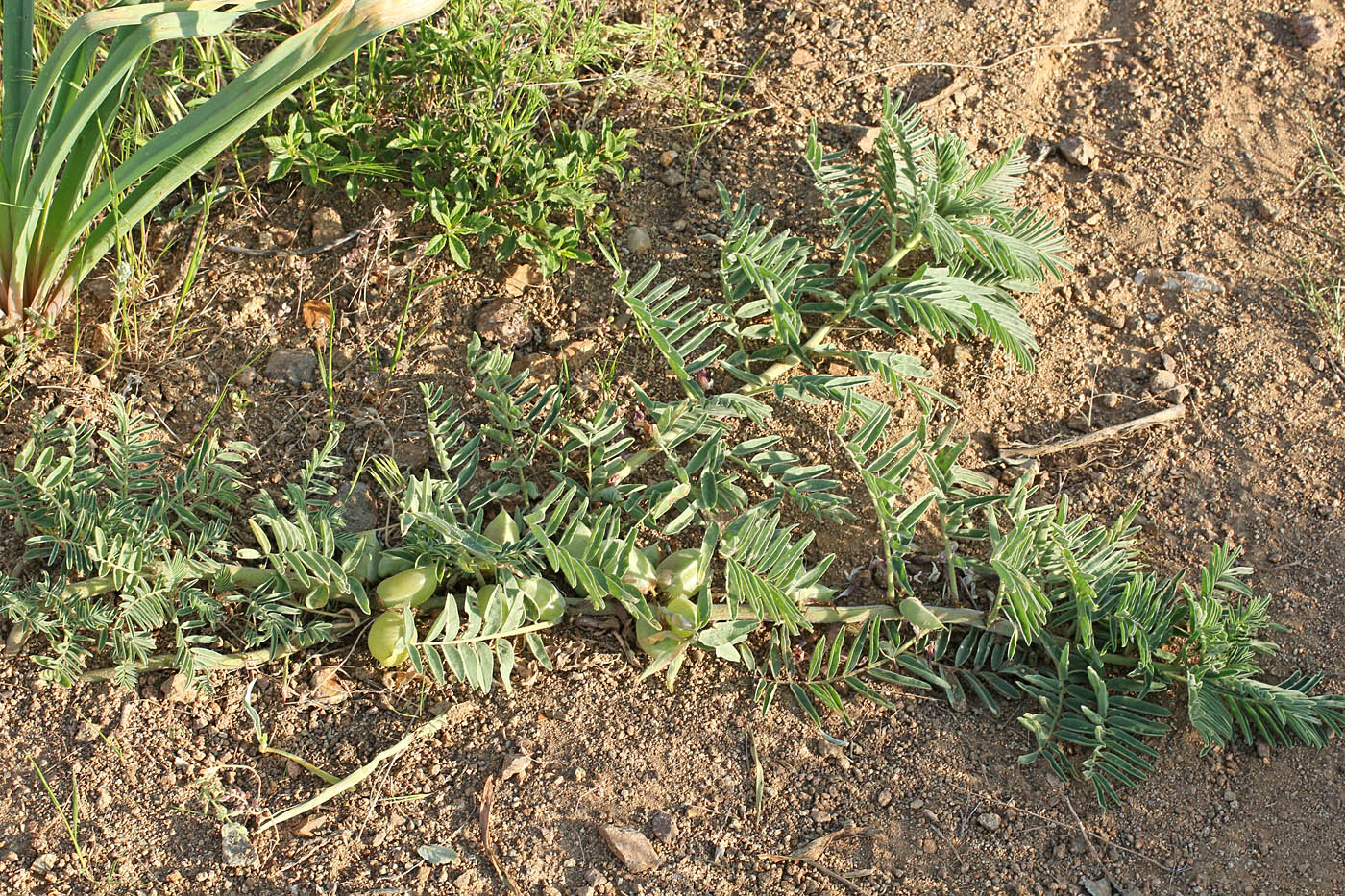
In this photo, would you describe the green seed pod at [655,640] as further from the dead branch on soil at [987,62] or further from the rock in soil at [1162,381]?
the dead branch on soil at [987,62]

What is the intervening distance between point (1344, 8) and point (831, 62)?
1.38 metres

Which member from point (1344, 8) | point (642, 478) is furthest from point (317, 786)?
point (1344, 8)

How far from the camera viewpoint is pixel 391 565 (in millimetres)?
2197

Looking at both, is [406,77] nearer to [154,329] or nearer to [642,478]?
[154,329]

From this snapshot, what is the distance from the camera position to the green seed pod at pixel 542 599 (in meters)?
2.13

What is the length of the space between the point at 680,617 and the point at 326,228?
1.17 m

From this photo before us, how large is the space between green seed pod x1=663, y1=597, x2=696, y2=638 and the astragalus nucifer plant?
3.54 ft

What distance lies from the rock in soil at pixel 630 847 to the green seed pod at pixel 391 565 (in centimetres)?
58

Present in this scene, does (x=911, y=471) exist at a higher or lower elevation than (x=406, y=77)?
lower

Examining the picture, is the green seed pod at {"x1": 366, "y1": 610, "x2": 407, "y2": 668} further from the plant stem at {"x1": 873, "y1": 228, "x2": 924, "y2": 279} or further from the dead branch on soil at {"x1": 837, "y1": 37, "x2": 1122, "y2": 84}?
the dead branch on soil at {"x1": 837, "y1": 37, "x2": 1122, "y2": 84}

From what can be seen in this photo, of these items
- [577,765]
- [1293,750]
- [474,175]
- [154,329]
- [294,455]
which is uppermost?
[474,175]

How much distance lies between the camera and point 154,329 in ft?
8.29

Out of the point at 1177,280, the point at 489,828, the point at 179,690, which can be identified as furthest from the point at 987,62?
the point at 179,690

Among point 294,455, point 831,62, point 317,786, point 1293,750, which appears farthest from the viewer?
point 831,62
